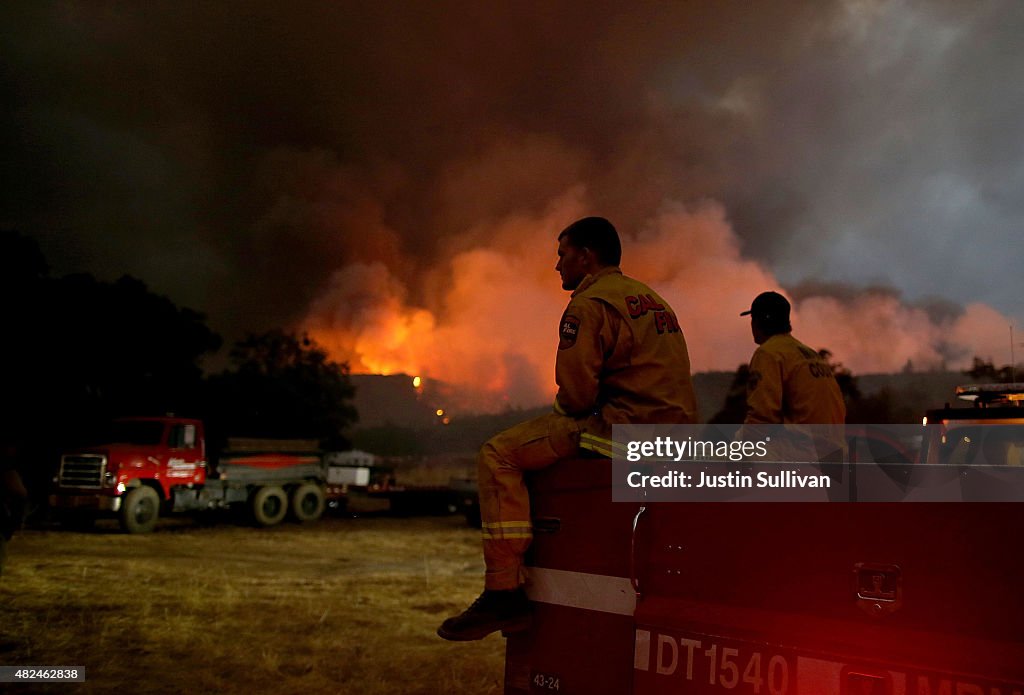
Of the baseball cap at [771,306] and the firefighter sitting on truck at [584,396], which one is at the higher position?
the baseball cap at [771,306]

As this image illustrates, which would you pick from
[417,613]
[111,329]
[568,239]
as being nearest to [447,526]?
[417,613]

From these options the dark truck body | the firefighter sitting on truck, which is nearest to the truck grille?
the firefighter sitting on truck

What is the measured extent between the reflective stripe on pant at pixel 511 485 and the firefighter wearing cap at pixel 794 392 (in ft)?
6.12

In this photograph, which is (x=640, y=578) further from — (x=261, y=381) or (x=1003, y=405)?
(x=261, y=381)

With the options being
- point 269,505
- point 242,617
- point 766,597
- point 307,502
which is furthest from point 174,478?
point 766,597

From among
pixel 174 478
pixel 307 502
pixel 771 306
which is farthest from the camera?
pixel 307 502

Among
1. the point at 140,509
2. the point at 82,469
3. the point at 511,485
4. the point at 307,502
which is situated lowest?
the point at 140,509

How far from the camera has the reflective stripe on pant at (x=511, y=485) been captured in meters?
2.65

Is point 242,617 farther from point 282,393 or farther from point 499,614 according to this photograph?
point 282,393

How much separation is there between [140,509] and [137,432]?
1769 millimetres

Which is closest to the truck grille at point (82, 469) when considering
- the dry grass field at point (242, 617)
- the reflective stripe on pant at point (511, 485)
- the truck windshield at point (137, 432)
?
the truck windshield at point (137, 432)

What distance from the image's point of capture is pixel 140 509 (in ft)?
49.9

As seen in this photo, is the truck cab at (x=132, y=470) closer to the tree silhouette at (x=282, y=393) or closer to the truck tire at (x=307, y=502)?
the truck tire at (x=307, y=502)

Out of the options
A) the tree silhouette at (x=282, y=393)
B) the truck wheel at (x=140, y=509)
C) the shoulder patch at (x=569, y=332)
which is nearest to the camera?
the shoulder patch at (x=569, y=332)
